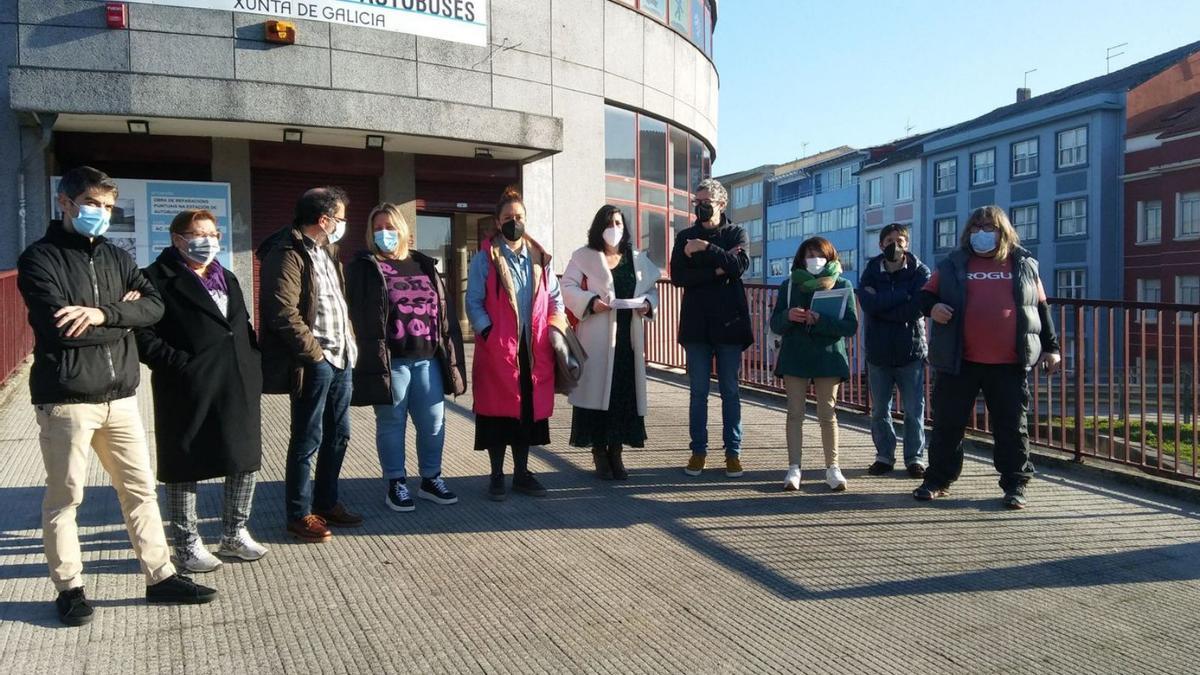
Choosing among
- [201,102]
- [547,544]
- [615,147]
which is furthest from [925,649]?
[615,147]

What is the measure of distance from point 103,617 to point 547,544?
2066 millimetres

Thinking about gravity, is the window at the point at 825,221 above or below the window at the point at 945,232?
above

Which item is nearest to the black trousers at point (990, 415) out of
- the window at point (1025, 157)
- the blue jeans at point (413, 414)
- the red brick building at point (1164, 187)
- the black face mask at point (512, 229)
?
the black face mask at point (512, 229)

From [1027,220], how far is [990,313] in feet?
158

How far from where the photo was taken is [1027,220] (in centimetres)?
4909

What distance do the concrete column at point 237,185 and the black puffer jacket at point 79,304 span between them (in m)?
10.3

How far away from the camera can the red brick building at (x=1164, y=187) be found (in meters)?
39.1

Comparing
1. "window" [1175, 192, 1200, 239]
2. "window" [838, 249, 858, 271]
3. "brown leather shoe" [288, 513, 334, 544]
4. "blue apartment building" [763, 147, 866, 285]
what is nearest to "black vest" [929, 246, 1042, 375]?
"brown leather shoe" [288, 513, 334, 544]

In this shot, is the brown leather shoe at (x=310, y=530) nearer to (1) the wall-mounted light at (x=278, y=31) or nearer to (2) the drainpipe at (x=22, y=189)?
(2) the drainpipe at (x=22, y=189)

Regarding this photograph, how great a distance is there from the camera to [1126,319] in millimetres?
6523

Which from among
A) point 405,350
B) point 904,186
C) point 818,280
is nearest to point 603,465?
point 405,350

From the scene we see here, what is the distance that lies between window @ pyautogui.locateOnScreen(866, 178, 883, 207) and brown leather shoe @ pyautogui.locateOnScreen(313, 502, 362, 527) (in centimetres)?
6105

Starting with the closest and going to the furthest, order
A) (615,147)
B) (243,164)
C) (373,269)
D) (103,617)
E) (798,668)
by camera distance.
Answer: (798,668), (103,617), (373,269), (243,164), (615,147)

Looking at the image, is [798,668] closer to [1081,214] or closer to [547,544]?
[547,544]
